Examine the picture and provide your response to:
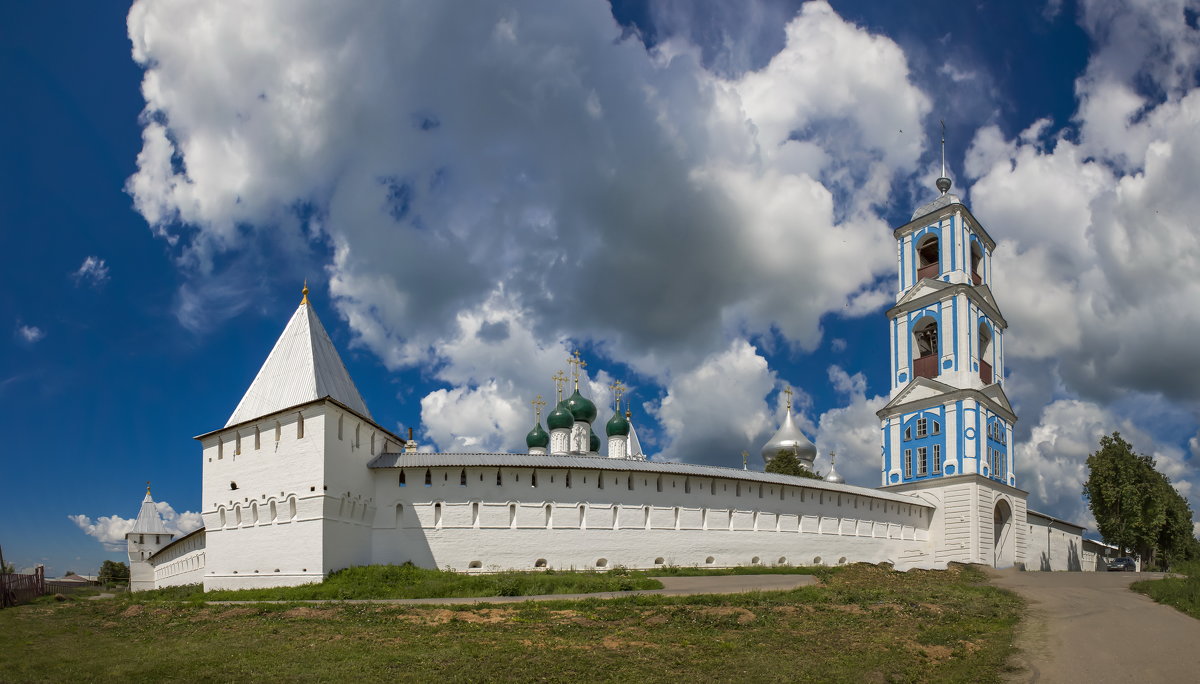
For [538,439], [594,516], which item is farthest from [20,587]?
[538,439]

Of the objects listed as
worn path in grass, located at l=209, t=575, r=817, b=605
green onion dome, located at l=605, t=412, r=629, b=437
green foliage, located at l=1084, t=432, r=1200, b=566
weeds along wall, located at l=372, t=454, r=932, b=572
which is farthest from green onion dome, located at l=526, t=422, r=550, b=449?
green foliage, located at l=1084, t=432, r=1200, b=566

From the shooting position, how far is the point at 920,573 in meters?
29.4

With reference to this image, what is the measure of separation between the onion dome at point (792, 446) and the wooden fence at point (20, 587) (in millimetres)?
37450

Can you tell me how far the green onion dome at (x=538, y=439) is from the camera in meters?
46.8

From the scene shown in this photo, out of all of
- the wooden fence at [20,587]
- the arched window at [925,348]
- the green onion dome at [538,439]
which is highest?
the arched window at [925,348]

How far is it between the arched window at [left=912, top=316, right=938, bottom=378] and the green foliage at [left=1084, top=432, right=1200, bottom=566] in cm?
844

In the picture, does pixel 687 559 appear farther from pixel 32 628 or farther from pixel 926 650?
pixel 32 628

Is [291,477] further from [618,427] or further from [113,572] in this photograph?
[113,572]

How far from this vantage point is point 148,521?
6375 cm

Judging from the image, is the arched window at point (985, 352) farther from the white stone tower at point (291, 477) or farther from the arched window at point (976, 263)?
the white stone tower at point (291, 477)

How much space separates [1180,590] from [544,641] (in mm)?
15997

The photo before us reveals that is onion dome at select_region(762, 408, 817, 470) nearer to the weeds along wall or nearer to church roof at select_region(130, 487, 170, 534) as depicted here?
the weeds along wall

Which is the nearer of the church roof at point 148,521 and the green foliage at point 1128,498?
the green foliage at point 1128,498

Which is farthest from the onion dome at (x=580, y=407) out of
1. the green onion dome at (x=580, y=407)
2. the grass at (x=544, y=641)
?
the grass at (x=544, y=641)
